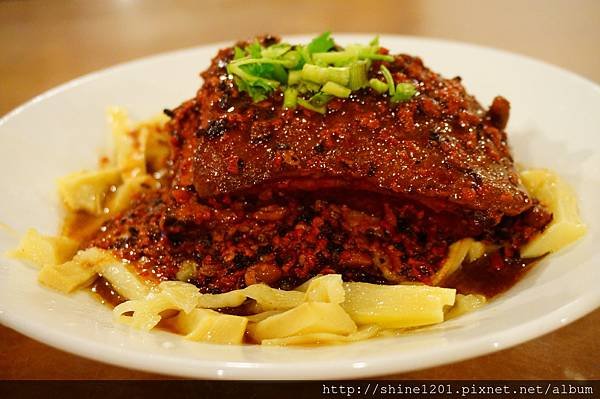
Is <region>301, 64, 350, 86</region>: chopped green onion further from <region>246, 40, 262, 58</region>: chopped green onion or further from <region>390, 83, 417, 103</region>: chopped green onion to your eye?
<region>246, 40, 262, 58</region>: chopped green onion

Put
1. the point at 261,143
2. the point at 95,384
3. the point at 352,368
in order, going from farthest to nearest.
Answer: the point at 261,143, the point at 95,384, the point at 352,368

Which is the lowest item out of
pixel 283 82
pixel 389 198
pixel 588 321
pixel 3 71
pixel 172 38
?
pixel 588 321

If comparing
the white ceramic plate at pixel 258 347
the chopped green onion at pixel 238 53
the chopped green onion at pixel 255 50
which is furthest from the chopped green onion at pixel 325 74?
the white ceramic plate at pixel 258 347

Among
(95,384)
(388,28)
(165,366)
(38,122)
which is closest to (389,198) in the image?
(165,366)

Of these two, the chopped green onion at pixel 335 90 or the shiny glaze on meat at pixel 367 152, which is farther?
the chopped green onion at pixel 335 90

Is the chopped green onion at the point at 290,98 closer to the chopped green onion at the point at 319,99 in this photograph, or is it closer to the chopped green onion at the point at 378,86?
the chopped green onion at the point at 319,99

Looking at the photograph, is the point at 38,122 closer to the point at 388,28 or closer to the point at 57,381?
the point at 57,381

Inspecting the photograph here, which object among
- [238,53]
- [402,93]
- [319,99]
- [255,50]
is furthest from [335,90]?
[238,53]
